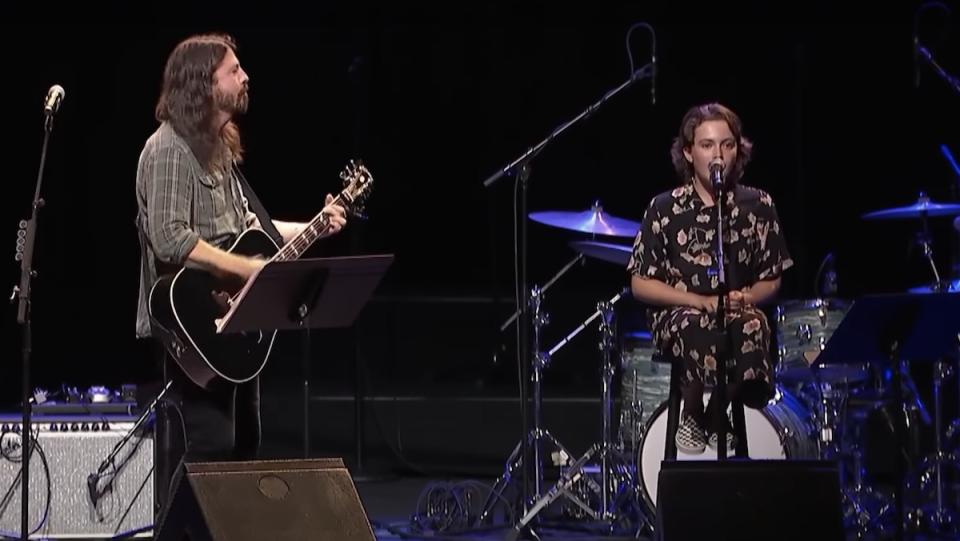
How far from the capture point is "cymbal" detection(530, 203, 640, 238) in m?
6.54

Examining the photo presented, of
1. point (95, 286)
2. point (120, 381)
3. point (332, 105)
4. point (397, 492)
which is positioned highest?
point (332, 105)

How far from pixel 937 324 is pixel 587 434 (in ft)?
12.3

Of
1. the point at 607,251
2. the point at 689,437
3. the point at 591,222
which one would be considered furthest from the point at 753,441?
the point at 591,222

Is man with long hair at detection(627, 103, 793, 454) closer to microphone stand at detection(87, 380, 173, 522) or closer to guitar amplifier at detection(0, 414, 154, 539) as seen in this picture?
microphone stand at detection(87, 380, 173, 522)

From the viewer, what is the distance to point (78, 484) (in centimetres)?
630

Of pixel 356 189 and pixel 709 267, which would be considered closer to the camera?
pixel 356 189

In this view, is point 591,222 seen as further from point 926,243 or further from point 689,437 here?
point 926,243

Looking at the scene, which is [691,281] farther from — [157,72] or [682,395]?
[157,72]

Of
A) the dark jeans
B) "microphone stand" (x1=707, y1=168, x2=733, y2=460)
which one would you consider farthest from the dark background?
the dark jeans

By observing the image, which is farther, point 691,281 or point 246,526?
point 691,281

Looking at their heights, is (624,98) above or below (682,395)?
above

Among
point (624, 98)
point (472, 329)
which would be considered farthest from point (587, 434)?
point (624, 98)

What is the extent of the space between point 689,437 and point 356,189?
6.15 feet

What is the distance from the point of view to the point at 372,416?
8.76 metres
